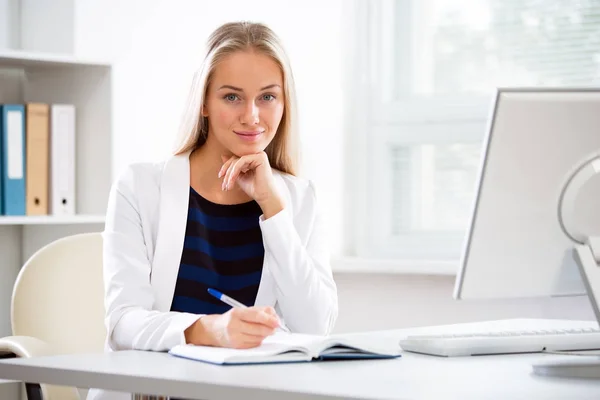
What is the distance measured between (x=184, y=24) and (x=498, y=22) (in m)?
1.12

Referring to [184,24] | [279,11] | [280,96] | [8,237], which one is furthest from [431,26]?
[8,237]

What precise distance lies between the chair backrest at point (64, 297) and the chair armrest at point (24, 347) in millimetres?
123

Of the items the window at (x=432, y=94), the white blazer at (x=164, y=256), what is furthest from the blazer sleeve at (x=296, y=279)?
the window at (x=432, y=94)

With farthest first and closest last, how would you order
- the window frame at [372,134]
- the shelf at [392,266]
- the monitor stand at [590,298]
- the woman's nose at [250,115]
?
1. the window frame at [372,134]
2. the shelf at [392,266]
3. the woman's nose at [250,115]
4. the monitor stand at [590,298]

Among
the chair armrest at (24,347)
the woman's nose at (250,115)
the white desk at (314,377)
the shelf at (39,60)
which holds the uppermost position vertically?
the shelf at (39,60)

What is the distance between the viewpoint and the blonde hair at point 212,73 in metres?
2.10

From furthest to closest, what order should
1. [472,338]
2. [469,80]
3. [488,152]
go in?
[469,80], [472,338], [488,152]

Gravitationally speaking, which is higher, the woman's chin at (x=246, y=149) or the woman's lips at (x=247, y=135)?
the woman's lips at (x=247, y=135)

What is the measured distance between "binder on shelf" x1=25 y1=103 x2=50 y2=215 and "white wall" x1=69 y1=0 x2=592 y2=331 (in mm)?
329

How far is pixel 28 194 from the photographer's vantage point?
3070 millimetres

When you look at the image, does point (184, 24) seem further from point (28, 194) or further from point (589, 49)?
point (589, 49)

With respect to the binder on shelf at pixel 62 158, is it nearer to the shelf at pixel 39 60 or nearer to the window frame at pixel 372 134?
the shelf at pixel 39 60

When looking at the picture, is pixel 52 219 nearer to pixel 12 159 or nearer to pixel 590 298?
pixel 12 159

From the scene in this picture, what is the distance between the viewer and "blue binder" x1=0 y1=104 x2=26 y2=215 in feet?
9.89
